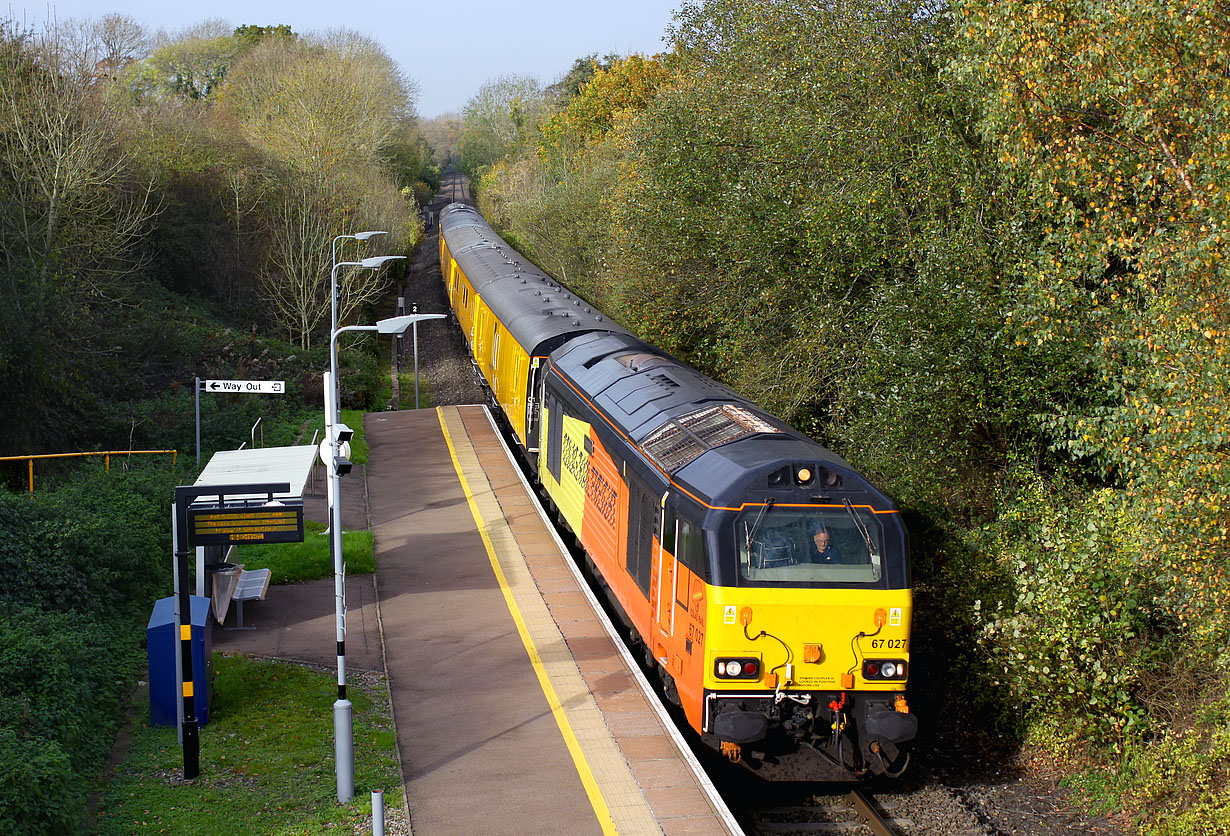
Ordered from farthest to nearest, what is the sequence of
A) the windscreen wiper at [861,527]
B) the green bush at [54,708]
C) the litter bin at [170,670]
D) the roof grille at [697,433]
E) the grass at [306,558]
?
the grass at [306,558] < the roof grille at [697,433] < the litter bin at [170,670] < the windscreen wiper at [861,527] < the green bush at [54,708]

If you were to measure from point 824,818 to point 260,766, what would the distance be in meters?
5.37

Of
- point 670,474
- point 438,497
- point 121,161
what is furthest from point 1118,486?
Answer: point 121,161

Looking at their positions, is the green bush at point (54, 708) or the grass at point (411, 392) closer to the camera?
the green bush at point (54, 708)

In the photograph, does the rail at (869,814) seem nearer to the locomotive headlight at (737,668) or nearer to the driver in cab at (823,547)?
the locomotive headlight at (737,668)

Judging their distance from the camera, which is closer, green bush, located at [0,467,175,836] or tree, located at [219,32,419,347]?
green bush, located at [0,467,175,836]

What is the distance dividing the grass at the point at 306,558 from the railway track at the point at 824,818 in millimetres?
7557

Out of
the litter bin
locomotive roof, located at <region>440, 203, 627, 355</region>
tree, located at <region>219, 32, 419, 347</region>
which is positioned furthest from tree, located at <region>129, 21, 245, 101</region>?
the litter bin

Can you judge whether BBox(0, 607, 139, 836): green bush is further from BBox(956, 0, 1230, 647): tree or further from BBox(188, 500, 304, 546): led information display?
BBox(956, 0, 1230, 647): tree

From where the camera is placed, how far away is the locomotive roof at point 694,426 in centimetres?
958

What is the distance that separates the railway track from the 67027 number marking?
5.18 ft

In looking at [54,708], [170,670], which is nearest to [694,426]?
[170,670]

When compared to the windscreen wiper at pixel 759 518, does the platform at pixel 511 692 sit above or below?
below

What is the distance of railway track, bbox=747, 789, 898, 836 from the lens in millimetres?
9414

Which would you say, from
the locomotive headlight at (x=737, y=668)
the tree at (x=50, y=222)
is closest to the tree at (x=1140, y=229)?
the locomotive headlight at (x=737, y=668)
